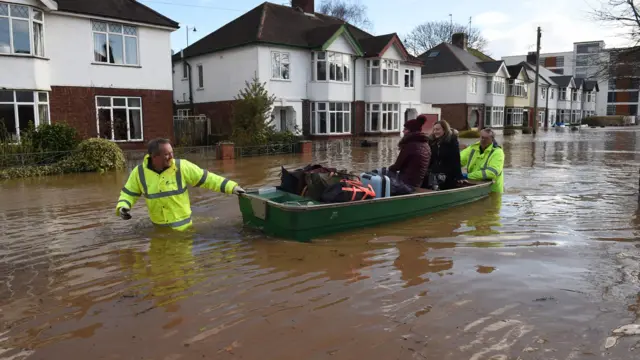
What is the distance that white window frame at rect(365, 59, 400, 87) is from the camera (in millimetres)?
33500

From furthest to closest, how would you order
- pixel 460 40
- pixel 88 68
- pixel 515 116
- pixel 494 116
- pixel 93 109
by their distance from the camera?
pixel 515 116
pixel 460 40
pixel 494 116
pixel 93 109
pixel 88 68

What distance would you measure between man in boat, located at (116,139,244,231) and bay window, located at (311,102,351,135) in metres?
24.1

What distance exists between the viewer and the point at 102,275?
5.73 meters

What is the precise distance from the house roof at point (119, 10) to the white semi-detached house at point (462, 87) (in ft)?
95.7

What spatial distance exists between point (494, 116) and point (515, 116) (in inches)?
240

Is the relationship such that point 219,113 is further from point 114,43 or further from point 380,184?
point 380,184

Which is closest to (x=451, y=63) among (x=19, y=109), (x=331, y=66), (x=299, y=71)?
(x=331, y=66)

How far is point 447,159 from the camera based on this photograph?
9805 millimetres

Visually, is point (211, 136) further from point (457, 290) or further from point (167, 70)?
point (457, 290)

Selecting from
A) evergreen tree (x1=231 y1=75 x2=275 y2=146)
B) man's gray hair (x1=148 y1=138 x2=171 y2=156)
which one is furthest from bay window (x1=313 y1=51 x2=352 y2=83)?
man's gray hair (x1=148 y1=138 x2=171 y2=156)

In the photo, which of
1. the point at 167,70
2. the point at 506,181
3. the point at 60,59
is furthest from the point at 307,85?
the point at 506,181

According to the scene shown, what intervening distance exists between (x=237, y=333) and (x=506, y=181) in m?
11.2

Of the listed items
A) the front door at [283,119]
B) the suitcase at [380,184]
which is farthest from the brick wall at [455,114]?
the suitcase at [380,184]

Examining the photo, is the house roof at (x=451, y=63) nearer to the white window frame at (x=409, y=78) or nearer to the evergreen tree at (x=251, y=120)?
the white window frame at (x=409, y=78)
